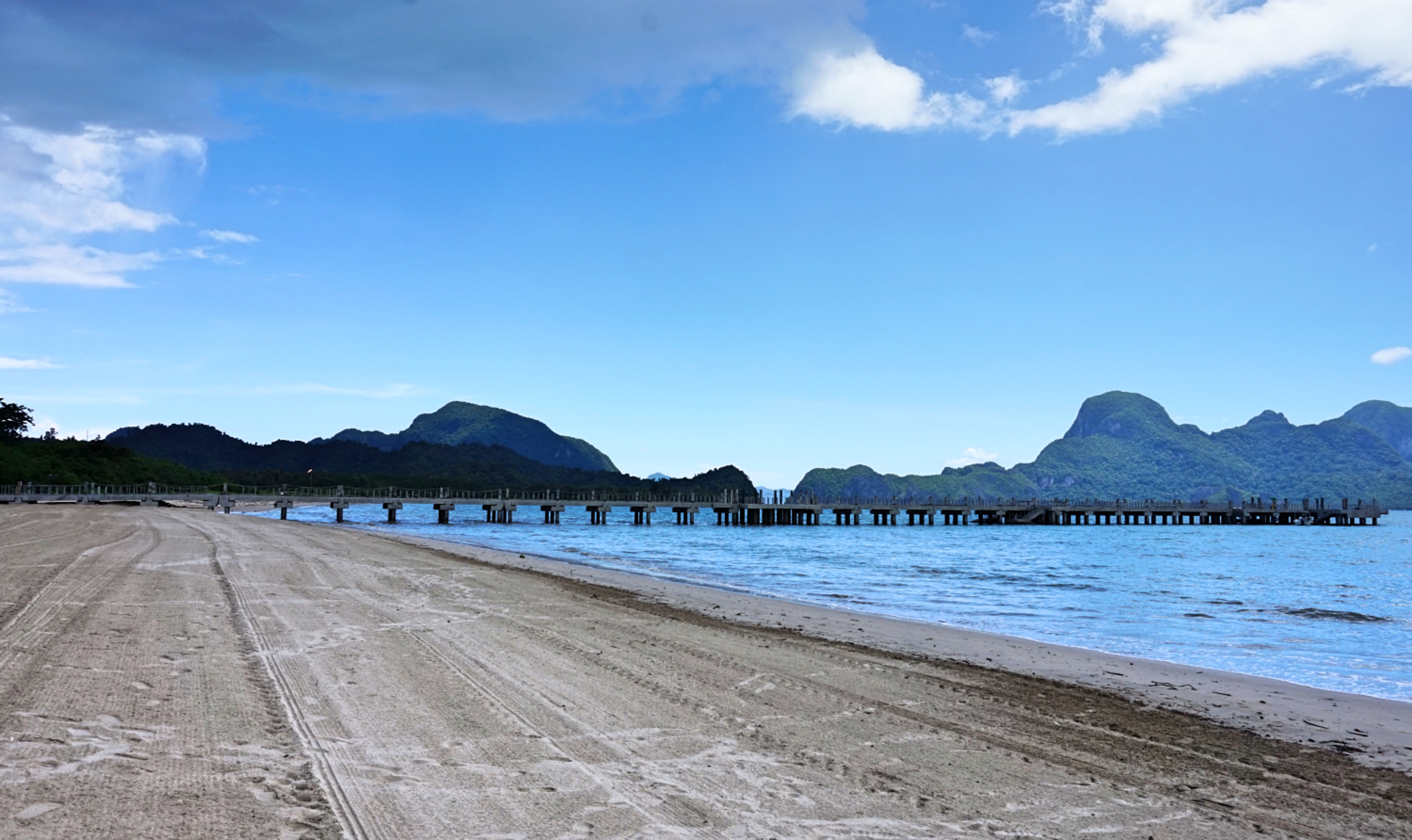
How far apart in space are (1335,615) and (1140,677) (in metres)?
14.5

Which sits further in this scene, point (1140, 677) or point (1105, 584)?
point (1105, 584)

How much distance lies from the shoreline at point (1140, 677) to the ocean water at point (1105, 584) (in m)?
1.02

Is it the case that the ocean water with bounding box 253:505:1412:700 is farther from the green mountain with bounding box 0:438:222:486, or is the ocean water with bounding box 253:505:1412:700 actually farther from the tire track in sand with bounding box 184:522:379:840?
the green mountain with bounding box 0:438:222:486

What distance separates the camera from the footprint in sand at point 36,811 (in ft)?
14.7

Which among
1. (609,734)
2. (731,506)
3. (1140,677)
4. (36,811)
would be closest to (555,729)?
(609,734)

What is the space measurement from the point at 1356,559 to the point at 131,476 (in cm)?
12987

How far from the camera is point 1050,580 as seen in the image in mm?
33000

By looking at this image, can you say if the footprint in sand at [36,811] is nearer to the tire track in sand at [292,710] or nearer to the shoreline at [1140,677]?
the tire track in sand at [292,710]

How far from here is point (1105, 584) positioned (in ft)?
103

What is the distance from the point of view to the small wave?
21344 millimetres

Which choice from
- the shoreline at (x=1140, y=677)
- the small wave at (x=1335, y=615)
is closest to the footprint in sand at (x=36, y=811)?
the shoreline at (x=1140, y=677)

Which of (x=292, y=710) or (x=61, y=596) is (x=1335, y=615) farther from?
(x=61, y=596)

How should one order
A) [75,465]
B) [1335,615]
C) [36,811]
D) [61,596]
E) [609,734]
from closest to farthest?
[36,811]
[609,734]
[61,596]
[1335,615]
[75,465]

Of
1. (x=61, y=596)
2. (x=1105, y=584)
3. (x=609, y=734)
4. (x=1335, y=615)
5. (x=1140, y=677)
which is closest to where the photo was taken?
(x=609, y=734)
